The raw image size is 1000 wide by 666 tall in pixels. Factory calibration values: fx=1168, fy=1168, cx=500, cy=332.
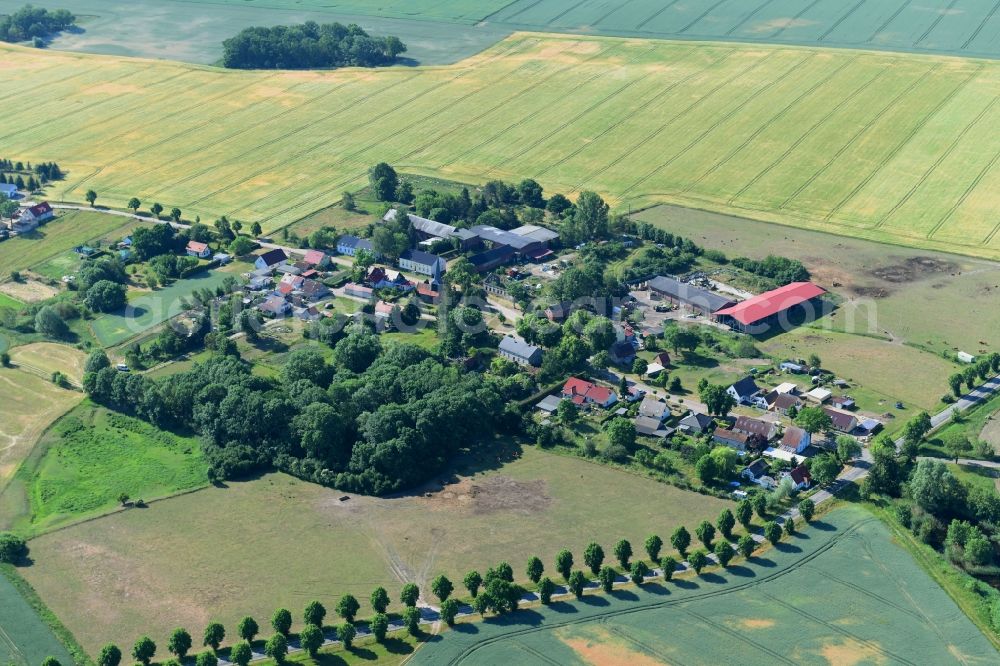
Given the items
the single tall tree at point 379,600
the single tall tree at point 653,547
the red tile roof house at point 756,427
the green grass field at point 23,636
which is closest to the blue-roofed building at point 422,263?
the red tile roof house at point 756,427

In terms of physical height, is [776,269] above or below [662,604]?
above

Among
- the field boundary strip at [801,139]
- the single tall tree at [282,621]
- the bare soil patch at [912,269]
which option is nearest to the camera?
the single tall tree at [282,621]

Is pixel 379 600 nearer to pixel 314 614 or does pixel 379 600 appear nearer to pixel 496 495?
pixel 314 614

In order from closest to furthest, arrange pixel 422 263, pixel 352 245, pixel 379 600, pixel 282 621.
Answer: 1. pixel 282 621
2. pixel 379 600
3. pixel 422 263
4. pixel 352 245

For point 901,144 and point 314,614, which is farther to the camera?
point 901,144

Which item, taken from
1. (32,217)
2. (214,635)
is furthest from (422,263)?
(214,635)

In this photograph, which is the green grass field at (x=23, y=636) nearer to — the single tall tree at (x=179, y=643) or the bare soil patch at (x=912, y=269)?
the single tall tree at (x=179, y=643)

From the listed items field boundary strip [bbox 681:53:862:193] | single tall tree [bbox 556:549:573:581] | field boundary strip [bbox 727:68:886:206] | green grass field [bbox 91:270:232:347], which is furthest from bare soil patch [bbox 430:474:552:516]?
field boundary strip [bbox 681:53:862:193]
